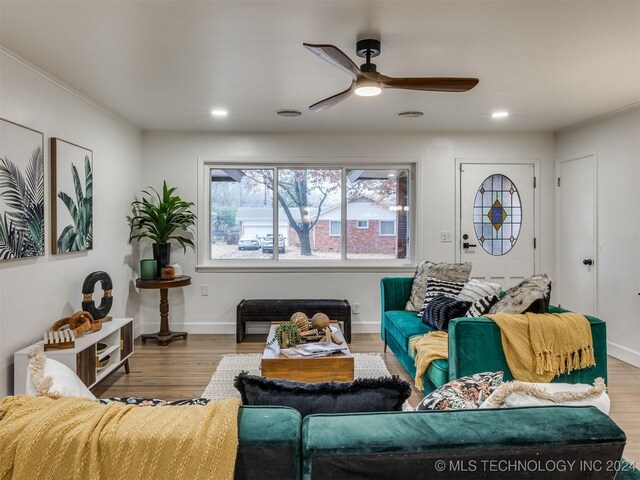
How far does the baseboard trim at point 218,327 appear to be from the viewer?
481 centimetres

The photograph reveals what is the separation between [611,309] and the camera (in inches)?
157

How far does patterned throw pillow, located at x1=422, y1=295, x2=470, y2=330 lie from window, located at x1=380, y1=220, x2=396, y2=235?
1800mm

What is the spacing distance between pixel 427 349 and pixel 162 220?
3149 millimetres

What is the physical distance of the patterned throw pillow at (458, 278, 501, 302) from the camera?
312 cm

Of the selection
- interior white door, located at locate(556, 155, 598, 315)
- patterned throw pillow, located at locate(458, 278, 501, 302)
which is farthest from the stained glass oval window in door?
patterned throw pillow, located at locate(458, 278, 501, 302)

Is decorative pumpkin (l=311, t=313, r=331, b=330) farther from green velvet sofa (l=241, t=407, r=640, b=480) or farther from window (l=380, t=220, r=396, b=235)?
green velvet sofa (l=241, t=407, r=640, b=480)

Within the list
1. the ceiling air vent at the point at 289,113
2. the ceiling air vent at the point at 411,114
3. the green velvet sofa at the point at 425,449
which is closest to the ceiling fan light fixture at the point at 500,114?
the ceiling air vent at the point at 411,114

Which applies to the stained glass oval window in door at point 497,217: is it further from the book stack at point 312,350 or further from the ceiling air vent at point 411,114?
the book stack at point 312,350

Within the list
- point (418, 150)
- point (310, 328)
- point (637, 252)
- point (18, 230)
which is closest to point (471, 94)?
point (418, 150)

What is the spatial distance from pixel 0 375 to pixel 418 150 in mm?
4462

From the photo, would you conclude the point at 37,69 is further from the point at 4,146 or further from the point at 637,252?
the point at 637,252

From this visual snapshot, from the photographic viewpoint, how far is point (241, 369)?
362 cm

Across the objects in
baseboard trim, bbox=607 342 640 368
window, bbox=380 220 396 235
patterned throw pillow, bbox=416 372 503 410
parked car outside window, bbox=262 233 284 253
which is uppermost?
window, bbox=380 220 396 235

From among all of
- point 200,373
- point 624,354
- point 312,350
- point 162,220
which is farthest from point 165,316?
point 624,354
